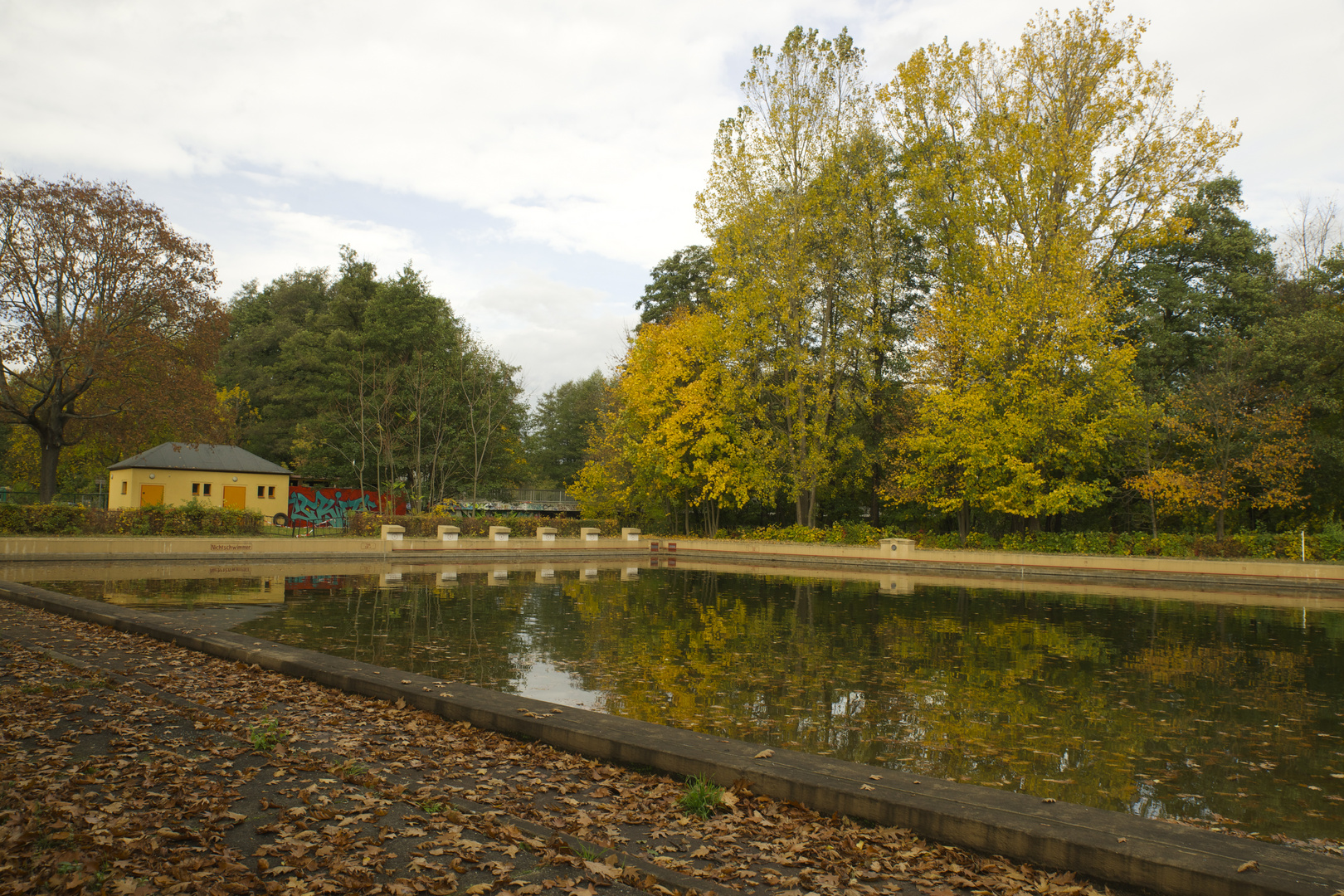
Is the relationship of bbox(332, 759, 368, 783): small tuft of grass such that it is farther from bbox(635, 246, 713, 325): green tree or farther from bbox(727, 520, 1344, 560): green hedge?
bbox(635, 246, 713, 325): green tree

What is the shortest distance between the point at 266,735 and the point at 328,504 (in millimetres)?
42260

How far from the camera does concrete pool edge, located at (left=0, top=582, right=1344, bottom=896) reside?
145 inches

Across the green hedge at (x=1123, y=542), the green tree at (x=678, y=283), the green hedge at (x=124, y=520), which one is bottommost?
the green hedge at (x=1123, y=542)

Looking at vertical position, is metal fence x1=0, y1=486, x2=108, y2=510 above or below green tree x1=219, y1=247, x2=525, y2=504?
below

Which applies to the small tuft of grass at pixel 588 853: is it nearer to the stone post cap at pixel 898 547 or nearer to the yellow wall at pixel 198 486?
the stone post cap at pixel 898 547

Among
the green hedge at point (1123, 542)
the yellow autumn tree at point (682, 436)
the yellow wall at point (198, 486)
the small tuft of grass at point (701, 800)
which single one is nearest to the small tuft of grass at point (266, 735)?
the small tuft of grass at point (701, 800)

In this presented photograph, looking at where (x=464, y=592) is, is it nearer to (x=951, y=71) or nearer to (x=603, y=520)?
(x=603, y=520)

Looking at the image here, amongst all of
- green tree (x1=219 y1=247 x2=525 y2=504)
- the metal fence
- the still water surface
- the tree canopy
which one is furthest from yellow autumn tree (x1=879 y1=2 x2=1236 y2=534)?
the metal fence

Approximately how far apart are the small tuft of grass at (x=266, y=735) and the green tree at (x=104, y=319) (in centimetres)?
2615

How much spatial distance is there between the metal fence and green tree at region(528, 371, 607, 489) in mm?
30807

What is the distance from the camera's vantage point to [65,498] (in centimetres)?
5784

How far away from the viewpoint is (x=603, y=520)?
40156mm

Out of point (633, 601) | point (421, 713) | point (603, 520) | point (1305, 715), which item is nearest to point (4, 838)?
point (421, 713)

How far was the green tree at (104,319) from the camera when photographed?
27891 mm
